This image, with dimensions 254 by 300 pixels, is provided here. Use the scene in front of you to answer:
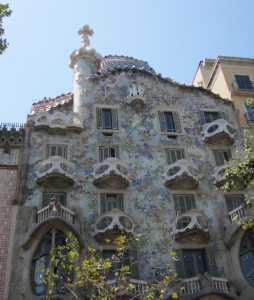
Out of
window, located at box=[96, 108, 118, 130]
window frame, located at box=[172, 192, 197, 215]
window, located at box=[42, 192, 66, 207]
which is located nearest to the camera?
window, located at box=[42, 192, 66, 207]

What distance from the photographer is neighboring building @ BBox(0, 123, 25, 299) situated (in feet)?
60.4

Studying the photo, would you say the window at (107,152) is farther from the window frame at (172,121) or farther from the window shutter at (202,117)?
the window shutter at (202,117)

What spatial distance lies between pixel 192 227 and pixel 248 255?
2790 millimetres

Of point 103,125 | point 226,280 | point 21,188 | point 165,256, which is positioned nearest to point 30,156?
point 21,188

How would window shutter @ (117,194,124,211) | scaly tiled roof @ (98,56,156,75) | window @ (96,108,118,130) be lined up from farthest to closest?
scaly tiled roof @ (98,56,156,75) < window @ (96,108,118,130) < window shutter @ (117,194,124,211)

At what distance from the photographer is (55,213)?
1911 cm

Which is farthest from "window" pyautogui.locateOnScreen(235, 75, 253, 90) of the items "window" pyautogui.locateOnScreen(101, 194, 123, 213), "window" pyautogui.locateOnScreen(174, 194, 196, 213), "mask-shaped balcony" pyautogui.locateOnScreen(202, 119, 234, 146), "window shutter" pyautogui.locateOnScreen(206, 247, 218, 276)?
"window shutter" pyautogui.locateOnScreen(206, 247, 218, 276)

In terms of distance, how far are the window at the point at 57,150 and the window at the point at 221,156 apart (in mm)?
8087

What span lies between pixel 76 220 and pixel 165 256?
4260mm

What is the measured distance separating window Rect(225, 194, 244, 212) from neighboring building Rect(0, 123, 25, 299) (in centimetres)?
1019

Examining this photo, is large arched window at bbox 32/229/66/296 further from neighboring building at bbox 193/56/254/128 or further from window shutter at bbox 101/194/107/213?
neighboring building at bbox 193/56/254/128

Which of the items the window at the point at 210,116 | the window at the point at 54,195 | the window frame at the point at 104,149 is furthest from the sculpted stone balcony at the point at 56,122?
the window at the point at 210,116

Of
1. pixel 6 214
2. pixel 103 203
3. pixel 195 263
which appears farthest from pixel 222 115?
pixel 6 214

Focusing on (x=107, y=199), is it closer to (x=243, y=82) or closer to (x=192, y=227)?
(x=192, y=227)
